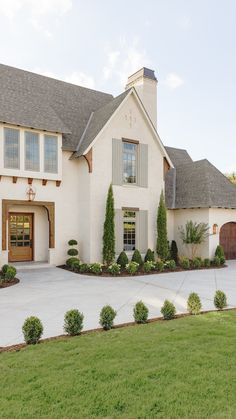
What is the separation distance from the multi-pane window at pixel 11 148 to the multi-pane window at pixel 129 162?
5632mm

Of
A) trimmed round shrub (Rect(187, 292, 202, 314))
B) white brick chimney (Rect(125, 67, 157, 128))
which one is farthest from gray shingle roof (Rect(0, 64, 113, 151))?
trimmed round shrub (Rect(187, 292, 202, 314))

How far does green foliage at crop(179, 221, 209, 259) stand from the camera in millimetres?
17156

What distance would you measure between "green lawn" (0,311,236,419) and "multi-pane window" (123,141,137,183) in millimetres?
11714

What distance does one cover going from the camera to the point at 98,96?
1973 cm

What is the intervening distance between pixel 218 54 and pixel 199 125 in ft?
31.6

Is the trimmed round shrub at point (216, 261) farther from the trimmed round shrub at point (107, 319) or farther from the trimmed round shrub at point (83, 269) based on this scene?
the trimmed round shrub at point (107, 319)

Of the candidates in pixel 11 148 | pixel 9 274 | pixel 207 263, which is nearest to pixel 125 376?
pixel 9 274

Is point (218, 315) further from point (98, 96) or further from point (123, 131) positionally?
point (98, 96)

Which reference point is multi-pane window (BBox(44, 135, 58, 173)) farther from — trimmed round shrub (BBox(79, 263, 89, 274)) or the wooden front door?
trimmed round shrub (BBox(79, 263, 89, 274))

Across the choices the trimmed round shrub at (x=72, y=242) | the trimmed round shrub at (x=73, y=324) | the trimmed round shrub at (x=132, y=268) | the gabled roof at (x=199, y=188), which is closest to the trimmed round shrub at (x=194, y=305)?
the trimmed round shrub at (x=73, y=324)

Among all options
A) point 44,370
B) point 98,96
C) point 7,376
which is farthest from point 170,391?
point 98,96

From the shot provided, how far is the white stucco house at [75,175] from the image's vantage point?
563 inches

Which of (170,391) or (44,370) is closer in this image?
(170,391)

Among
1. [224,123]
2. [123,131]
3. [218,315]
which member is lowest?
[218,315]
